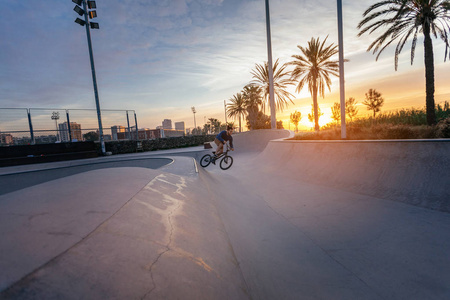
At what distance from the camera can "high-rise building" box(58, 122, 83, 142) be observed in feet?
57.5

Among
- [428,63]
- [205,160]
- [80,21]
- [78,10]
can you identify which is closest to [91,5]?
[78,10]

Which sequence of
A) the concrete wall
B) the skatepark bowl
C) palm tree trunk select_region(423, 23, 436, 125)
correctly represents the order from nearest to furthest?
the skatepark bowl → the concrete wall → palm tree trunk select_region(423, 23, 436, 125)

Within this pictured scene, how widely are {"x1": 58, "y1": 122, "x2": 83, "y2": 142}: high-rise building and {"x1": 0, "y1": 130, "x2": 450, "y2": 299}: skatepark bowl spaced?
683 inches

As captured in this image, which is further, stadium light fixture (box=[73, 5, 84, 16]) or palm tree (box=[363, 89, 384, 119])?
palm tree (box=[363, 89, 384, 119])

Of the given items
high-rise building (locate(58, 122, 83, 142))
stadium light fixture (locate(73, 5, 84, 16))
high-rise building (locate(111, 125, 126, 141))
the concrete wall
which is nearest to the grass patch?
the concrete wall

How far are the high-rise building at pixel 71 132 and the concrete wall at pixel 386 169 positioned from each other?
61.4 feet

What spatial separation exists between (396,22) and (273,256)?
62.4 feet

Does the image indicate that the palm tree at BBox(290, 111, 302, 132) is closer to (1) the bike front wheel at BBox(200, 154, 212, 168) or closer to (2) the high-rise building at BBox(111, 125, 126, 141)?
(2) the high-rise building at BBox(111, 125, 126, 141)

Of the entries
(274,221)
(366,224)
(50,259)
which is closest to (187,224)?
(50,259)

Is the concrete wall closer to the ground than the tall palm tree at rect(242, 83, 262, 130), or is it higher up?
closer to the ground

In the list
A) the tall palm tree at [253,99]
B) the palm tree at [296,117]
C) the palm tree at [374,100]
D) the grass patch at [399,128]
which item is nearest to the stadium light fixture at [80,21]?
the grass patch at [399,128]

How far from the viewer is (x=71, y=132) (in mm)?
18047

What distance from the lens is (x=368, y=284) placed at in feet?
8.41

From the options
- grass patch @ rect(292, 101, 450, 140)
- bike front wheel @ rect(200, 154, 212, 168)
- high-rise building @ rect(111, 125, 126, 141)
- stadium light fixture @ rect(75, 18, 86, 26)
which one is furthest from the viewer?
high-rise building @ rect(111, 125, 126, 141)
